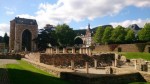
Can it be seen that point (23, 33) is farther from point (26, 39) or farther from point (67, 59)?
point (67, 59)

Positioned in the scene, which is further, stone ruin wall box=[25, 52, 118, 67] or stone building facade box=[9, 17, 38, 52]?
stone building facade box=[9, 17, 38, 52]

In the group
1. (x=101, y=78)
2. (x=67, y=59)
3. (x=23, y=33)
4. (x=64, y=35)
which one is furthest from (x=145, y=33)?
(x=101, y=78)

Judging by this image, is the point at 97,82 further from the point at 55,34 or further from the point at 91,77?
the point at 55,34

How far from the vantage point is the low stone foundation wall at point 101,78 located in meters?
17.8

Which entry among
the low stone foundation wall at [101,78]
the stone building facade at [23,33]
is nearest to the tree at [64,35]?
the stone building facade at [23,33]

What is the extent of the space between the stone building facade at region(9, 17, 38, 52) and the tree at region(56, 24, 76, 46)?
29.9ft

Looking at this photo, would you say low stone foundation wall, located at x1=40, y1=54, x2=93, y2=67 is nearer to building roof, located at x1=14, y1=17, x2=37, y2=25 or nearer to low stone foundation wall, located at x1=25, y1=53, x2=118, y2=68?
low stone foundation wall, located at x1=25, y1=53, x2=118, y2=68

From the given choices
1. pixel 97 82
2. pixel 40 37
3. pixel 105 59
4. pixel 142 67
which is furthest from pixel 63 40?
pixel 97 82

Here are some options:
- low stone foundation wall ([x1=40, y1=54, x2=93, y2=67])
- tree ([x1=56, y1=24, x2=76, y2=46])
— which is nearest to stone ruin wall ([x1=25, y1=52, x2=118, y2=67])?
low stone foundation wall ([x1=40, y1=54, x2=93, y2=67])

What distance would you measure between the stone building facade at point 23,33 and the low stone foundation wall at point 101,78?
2990 inches

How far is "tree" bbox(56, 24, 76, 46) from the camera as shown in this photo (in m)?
93.8

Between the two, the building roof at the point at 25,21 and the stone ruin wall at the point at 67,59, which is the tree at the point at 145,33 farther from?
the building roof at the point at 25,21

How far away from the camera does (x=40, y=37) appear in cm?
8744

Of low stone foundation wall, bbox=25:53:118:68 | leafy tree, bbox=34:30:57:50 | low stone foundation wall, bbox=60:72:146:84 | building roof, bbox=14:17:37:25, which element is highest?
building roof, bbox=14:17:37:25
